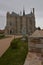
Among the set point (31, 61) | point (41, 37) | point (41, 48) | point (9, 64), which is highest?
point (41, 37)

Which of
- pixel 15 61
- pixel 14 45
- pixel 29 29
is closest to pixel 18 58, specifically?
pixel 15 61

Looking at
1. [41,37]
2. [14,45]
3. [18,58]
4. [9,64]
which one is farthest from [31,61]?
[14,45]

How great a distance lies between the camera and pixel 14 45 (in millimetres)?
13828

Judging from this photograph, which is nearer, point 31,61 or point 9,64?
point 31,61

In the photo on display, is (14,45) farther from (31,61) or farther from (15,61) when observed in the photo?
(31,61)

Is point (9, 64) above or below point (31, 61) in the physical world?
below

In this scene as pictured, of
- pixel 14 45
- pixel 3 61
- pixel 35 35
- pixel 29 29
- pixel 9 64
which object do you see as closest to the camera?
pixel 35 35

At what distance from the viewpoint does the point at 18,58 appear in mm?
10781

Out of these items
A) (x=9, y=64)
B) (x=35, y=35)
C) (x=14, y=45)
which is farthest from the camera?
(x=14, y=45)

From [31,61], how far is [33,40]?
456 millimetres

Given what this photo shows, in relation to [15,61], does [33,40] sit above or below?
above

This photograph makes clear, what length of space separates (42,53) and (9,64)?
6.74 m

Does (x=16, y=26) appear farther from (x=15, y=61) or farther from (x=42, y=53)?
(x=42, y=53)

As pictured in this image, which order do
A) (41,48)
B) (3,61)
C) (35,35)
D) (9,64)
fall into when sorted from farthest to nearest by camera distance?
(3,61) < (9,64) < (35,35) < (41,48)
